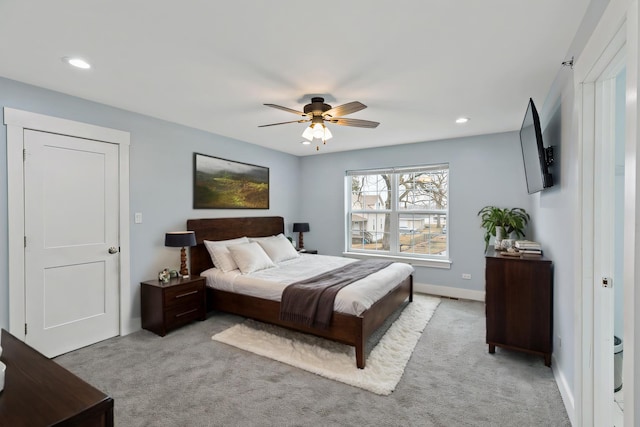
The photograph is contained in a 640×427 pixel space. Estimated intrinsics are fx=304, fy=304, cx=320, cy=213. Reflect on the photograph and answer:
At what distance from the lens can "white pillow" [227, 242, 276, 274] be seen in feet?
12.3

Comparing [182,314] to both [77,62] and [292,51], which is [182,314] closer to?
[77,62]

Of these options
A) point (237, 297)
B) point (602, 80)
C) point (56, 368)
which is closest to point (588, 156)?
point (602, 80)

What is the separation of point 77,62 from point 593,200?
349cm

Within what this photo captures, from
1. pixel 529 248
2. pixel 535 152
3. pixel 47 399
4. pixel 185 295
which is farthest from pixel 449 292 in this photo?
pixel 47 399

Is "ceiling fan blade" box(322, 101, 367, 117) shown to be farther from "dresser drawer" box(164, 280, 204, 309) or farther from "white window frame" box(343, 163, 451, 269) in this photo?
"white window frame" box(343, 163, 451, 269)

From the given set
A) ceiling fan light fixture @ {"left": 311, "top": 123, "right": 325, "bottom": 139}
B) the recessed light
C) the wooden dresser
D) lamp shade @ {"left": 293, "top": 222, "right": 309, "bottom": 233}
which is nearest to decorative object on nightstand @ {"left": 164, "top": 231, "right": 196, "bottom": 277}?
the recessed light

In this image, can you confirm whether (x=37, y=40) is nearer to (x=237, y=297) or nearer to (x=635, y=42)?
(x=237, y=297)

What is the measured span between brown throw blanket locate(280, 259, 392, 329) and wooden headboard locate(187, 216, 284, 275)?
1.51m

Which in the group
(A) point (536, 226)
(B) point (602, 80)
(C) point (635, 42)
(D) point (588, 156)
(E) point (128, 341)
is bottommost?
(E) point (128, 341)

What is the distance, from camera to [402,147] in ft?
16.5

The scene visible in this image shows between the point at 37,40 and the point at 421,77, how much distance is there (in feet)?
8.84

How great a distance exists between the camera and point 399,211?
5262mm

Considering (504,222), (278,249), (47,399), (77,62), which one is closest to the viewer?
(47,399)

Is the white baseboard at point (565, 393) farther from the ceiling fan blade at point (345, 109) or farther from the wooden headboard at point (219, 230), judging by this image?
the wooden headboard at point (219, 230)
